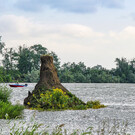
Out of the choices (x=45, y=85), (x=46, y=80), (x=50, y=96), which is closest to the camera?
(x=50, y=96)

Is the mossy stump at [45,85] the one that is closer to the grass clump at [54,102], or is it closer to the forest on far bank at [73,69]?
the grass clump at [54,102]

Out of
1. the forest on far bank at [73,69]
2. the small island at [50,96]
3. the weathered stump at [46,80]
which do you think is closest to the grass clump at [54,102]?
the small island at [50,96]

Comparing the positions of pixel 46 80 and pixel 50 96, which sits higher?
pixel 46 80

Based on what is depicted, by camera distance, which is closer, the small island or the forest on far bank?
the small island

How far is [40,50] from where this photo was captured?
105000 millimetres

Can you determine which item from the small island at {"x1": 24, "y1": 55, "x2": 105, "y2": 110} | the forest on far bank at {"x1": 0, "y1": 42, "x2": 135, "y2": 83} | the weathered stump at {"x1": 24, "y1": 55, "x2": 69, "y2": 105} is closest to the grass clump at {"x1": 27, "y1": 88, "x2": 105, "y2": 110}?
the small island at {"x1": 24, "y1": 55, "x2": 105, "y2": 110}

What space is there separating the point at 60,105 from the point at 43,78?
2.42 meters

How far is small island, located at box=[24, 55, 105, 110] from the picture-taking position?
15727mm

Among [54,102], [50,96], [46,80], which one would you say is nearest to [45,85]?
[46,80]

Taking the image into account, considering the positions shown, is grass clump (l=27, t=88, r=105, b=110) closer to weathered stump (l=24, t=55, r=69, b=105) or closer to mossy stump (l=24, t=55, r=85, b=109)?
mossy stump (l=24, t=55, r=85, b=109)

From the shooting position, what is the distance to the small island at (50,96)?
15.7 meters

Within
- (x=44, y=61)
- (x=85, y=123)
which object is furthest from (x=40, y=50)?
(x=85, y=123)

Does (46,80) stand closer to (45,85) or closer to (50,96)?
(45,85)

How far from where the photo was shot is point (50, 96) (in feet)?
51.3
